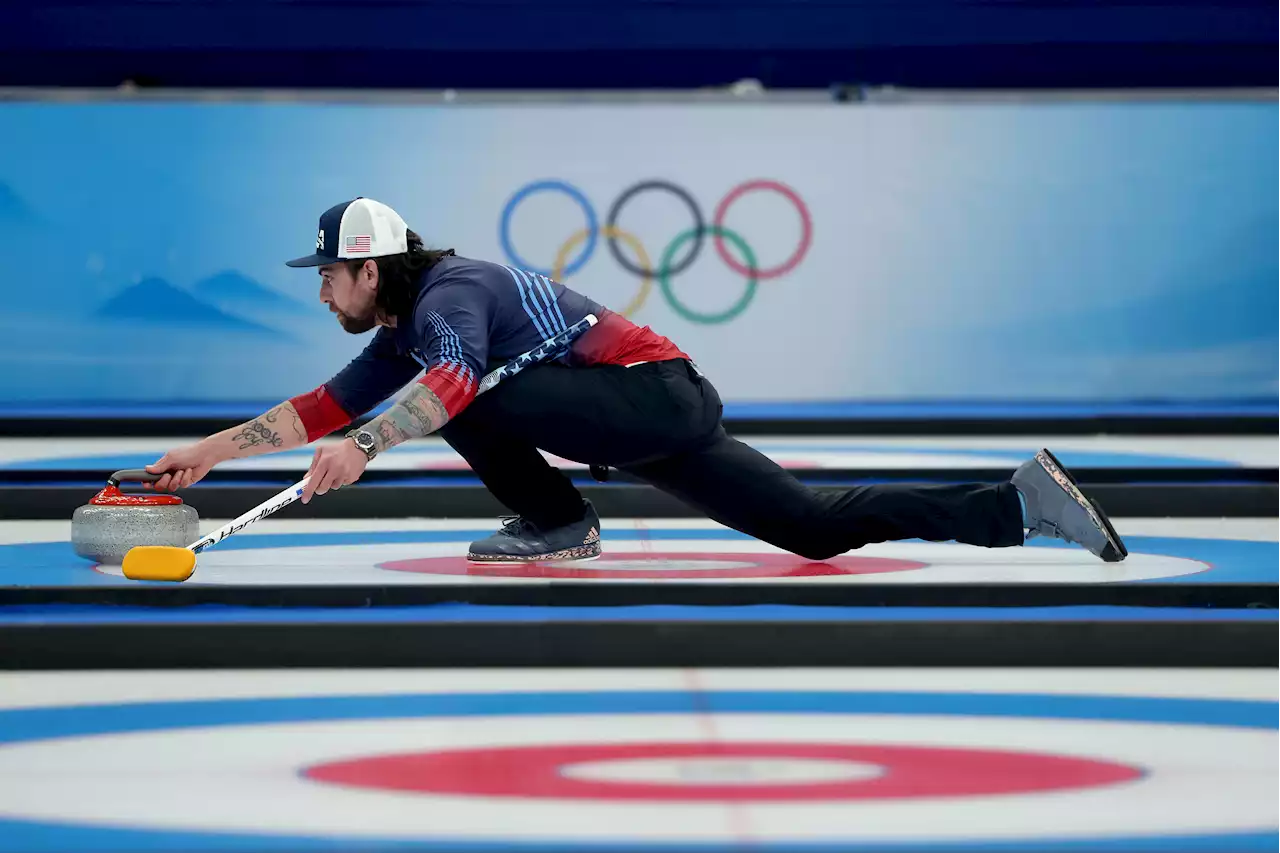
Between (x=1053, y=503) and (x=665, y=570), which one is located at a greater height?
(x=1053, y=503)

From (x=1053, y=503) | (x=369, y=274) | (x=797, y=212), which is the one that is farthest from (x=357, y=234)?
(x=797, y=212)

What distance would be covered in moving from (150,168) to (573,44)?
221 centimetres

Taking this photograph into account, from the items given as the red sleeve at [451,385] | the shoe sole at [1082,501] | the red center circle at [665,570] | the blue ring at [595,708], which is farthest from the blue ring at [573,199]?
the blue ring at [595,708]

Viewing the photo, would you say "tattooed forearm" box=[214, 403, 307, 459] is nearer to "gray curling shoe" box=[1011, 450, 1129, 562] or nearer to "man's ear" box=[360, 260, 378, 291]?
"man's ear" box=[360, 260, 378, 291]

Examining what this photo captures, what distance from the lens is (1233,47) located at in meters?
8.23

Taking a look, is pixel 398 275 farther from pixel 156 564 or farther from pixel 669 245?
pixel 669 245

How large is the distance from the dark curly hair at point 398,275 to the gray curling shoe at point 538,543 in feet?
1.73

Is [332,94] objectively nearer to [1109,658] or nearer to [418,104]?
[418,104]

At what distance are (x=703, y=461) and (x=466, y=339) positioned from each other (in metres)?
0.54

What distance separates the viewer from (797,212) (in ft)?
24.2

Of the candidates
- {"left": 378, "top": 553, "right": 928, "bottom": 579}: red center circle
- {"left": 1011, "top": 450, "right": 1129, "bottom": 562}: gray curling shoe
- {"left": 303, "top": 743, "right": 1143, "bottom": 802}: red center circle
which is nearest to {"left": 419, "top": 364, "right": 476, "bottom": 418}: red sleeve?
{"left": 378, "top": 553, "right": 928, "bottom": 579}: red center circle

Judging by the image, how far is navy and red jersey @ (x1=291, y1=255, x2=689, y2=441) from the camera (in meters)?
2.83

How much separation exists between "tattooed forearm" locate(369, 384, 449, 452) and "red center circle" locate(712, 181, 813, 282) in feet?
15.4

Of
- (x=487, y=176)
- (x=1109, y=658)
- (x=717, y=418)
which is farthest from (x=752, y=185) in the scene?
(x=1109, y=658)
